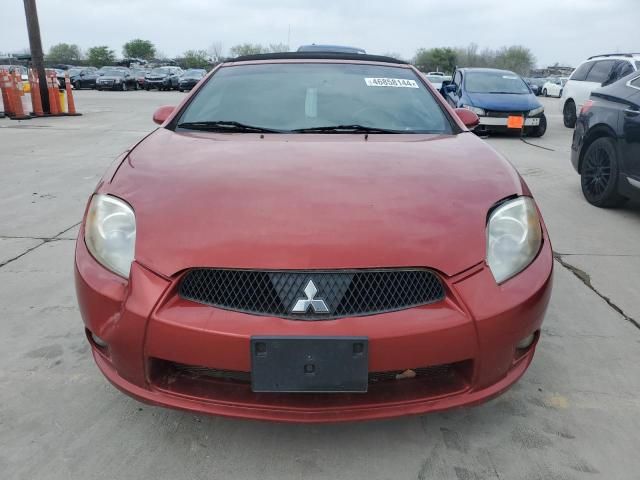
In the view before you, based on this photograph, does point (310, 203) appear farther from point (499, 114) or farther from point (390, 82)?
point (499, 114)

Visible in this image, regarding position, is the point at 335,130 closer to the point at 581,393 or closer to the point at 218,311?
the point at 218,311

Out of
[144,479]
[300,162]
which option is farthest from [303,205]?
[144,479]

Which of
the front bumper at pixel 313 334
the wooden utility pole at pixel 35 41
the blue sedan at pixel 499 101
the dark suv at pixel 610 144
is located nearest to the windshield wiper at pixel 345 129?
the front bumper at pixel 313 334

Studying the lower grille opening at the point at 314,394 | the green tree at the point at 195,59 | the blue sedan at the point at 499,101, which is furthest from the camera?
the green tree at the point at 195,59

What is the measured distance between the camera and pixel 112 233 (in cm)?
179

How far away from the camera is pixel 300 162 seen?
2039mm

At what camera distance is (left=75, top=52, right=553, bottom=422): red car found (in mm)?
1538

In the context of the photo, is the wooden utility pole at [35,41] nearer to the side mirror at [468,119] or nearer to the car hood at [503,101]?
the car hood at [503,101]

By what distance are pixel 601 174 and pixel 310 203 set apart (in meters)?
4.21

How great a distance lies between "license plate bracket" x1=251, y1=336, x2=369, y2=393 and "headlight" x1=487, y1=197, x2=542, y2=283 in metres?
0.53

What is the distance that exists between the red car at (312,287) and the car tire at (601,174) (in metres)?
3.35

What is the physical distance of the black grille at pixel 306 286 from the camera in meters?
1.57

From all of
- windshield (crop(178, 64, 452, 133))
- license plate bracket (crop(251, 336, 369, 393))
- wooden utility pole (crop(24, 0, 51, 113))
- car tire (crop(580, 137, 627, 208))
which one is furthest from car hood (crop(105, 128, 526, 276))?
wooden utility pole (crop(24, 0, 51, 113))

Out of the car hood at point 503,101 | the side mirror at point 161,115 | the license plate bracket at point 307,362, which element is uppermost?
the side mirror at point 161,115
